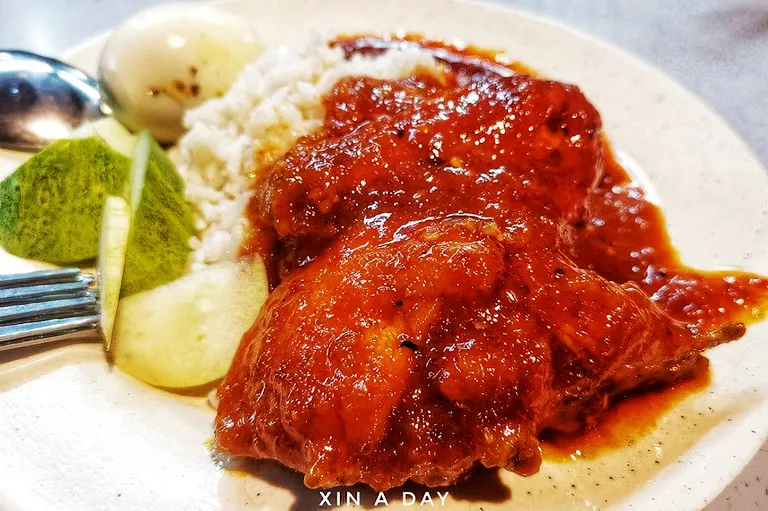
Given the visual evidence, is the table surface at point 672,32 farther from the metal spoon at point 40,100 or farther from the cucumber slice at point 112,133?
the cucumber slice at point 112,133

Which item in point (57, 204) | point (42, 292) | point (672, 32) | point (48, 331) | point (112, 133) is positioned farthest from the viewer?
point (672, 32)

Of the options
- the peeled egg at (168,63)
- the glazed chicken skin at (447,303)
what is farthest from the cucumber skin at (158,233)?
the peeled egg at (168,63)

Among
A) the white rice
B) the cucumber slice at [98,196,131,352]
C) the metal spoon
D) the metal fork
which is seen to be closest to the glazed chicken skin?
the white rice

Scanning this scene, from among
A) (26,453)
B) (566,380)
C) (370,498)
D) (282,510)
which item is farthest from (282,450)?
(566,380)

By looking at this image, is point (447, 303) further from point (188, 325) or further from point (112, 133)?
point (112, 133)

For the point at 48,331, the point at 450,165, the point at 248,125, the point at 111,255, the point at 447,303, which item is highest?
the point at 450,165

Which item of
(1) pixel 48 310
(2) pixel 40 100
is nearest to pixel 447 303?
(1) pixel 48 310

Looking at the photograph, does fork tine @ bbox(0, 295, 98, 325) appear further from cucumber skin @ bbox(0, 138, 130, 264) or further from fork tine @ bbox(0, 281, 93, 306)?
cucumber skin @ bbox(0, 138, 130, 264)
